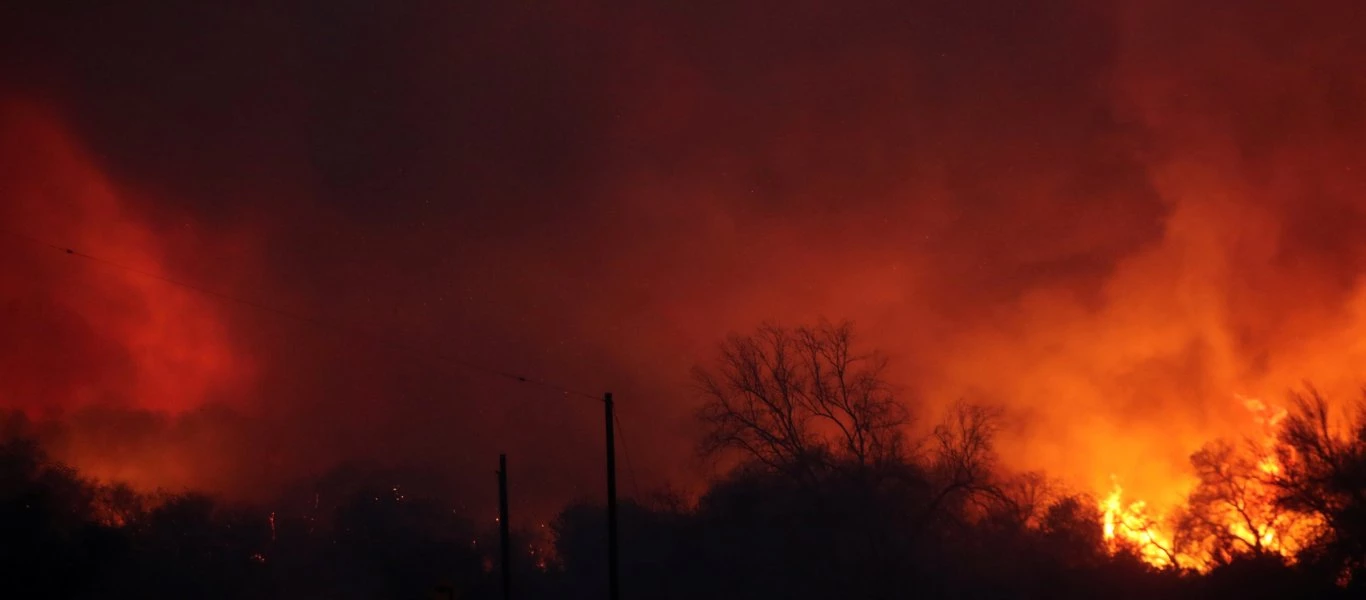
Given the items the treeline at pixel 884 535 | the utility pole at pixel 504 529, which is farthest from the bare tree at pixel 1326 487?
the utility pole at pixel 504 529

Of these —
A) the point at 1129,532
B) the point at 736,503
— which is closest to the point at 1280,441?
the point at 1129,532

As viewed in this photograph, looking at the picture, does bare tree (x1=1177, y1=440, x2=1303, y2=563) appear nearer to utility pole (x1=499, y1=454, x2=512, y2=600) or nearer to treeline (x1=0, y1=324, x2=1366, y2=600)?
treeline (x1=0, y1=324, x2=1366, y2=600)

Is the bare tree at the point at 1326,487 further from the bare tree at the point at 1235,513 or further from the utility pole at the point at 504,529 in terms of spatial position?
the utility pole at the point at 504,529

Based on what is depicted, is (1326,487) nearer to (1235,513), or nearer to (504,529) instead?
(1235,513)

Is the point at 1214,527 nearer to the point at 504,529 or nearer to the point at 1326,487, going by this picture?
the point at 1326,487

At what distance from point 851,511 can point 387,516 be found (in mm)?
44869

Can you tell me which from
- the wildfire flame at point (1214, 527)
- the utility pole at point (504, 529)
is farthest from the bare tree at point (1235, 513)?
the utility pole at point (504, 529)

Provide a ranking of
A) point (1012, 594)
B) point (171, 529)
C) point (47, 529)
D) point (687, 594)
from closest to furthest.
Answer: point (1012, 594) < point (47, 529) < point (687, 594) < point (171, 529)

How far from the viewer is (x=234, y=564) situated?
6662cm

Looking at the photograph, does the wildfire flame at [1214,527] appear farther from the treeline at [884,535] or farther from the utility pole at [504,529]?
the utility pole at [504,529]

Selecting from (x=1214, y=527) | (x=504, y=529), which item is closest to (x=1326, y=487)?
(x=1214, y=527)

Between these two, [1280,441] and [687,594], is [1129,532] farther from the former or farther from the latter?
[687,594]

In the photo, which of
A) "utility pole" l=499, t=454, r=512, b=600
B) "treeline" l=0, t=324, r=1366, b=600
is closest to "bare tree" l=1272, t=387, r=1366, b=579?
"treeline" l=0, t=324, r=1366, b=600

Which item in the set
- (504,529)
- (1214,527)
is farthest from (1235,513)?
(504,529)
